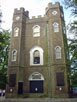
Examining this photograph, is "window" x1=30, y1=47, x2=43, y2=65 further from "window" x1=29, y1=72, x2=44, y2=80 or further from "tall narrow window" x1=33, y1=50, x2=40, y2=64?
"window" x1=29, y1=72, x2=44, y2=80

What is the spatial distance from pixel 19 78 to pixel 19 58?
10.9 feet

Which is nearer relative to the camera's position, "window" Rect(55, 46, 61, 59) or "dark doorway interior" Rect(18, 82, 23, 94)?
"dark doorway interior" Rect(18, 82, 23, 94)

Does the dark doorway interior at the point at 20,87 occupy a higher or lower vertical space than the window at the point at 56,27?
lower

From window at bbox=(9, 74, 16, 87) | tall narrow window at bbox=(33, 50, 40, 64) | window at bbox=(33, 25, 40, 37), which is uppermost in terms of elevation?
window at bbox=(33, 25, 40, 37)

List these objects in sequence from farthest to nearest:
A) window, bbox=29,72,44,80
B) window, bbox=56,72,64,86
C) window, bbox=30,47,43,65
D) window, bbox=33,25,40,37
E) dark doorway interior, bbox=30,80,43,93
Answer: window, bbox=33,25,40,37
window, bbox=30,47,43,65
window, bbox=29,72,44,80
dark doorway interior, bbox=30,80,43,93
window, bbox=56,72,64,86

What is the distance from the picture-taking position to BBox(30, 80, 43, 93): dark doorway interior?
26386 mm

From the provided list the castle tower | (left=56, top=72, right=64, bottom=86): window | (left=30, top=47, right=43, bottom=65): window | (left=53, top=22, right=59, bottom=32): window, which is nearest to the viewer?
(left=56, top=72, right=64, bottom=86): window

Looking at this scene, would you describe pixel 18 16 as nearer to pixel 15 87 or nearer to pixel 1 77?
pixel 15 87

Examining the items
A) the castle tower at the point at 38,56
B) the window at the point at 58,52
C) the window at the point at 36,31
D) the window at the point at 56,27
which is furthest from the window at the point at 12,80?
the window at the point at 56,27

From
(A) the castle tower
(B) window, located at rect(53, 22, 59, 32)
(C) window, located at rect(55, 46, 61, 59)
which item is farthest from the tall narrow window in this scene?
(B) window, located at rect(53, 22, 59, 32)

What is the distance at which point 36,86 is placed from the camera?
87.5ft

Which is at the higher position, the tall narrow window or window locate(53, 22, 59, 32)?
window locate(53, 22, 59, 32)

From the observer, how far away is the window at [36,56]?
2759 centimetres

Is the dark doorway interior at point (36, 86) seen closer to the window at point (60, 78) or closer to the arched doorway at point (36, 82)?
the arched doorway at point (36, 82)
